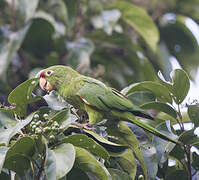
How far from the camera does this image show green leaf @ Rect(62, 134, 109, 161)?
1923mm

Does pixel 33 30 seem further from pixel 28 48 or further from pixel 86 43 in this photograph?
pixel 86 43

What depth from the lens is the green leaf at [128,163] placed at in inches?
83.2

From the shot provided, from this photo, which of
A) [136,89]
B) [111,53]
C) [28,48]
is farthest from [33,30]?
[136,89]

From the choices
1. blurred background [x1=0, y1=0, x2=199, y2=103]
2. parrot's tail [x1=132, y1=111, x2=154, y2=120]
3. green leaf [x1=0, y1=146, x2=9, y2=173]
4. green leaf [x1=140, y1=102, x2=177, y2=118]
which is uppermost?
green leaf [x1=0, y1=146, x2=9, y2=173]

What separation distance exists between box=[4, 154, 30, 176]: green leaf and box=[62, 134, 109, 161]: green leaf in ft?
0.69

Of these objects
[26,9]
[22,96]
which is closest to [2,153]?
[22,96]

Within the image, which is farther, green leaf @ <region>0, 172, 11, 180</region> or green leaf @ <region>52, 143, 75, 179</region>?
green leaf @ <region>0, 172, 11, 180</region>

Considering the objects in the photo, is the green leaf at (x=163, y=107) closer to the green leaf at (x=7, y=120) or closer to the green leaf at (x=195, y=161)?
the green leaf at (x=195, y=161)

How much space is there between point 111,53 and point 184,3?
1437 mm

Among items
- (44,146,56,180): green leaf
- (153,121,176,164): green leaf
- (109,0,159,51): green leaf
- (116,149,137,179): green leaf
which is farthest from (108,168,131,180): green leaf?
(109,0,159,51): green leaf

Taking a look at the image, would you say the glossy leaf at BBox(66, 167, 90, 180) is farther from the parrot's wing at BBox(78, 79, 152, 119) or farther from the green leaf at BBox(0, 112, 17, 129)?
the parrot's wing at BBox(78, 79, 152, 119)

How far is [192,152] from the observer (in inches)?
89.4

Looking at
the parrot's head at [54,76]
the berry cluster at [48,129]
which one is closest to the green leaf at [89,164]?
the berry cluster at [48,129]

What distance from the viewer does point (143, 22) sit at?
4.66 m
